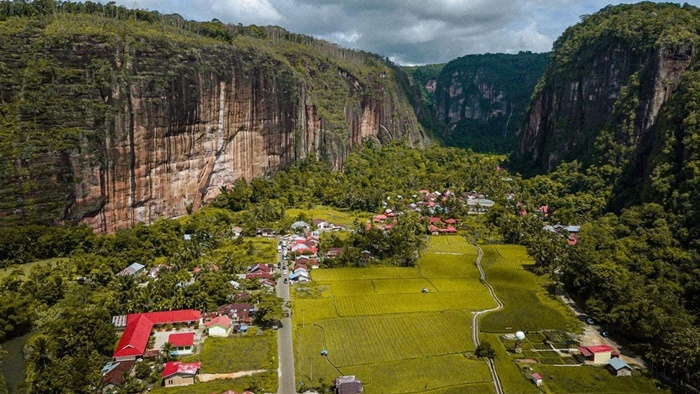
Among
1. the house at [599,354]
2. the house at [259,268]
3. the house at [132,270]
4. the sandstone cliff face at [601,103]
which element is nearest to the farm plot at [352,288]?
the house at [259,268]

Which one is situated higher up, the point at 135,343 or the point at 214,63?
the point at 214,63

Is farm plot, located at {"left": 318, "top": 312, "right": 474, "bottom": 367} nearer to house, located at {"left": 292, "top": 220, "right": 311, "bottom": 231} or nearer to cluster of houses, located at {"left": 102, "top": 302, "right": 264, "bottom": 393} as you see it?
cluster of houses, located at {"left": 102, "top": 302, "right": 264, "bottom": 393}

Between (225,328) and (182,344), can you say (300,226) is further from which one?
(182,344)

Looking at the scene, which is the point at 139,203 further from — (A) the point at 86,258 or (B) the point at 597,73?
(B) the point at 597,73

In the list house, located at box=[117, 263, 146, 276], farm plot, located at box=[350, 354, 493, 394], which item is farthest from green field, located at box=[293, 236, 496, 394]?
house, located at box=[117, 263, 146, 276]

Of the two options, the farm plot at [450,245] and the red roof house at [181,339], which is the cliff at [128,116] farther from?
the farm plot at [450,245]

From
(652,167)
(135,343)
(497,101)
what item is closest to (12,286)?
(135,343)
